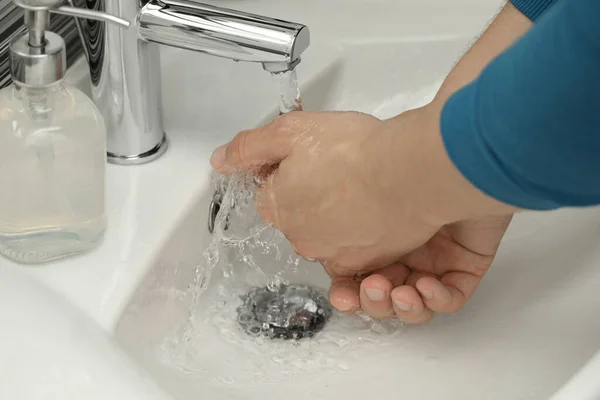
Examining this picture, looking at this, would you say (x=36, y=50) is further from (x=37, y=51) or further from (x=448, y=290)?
(x=448, y=290)

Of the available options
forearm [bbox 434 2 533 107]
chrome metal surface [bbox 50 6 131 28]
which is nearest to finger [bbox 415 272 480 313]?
forearm [bbox 434 2 533 107]

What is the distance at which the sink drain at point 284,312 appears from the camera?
54 centimetres

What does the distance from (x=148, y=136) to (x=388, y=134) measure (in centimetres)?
20

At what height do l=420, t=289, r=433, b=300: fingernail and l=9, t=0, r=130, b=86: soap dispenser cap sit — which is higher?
l=9, t=0, r=130, b=86: soap dispenser cap

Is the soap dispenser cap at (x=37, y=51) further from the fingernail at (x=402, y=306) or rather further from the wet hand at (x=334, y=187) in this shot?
the fingernail at (x=402, y=306)

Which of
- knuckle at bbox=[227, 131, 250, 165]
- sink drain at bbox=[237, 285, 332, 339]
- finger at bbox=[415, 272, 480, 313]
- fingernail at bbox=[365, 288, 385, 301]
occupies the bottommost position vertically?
sink drain at bbox=[237, 285, 332, 339]

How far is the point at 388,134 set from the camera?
407mm

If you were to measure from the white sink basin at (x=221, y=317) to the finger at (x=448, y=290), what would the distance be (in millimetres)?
26

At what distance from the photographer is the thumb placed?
0.49 meters

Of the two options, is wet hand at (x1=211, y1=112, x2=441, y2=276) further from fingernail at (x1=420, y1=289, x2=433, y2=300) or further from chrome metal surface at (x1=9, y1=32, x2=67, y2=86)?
chrome metal surface at (x1=9, y1=32, x2=67, y2=86)

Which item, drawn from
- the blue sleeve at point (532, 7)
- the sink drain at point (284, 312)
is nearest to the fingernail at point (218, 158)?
the sink drain at point (284, 312)

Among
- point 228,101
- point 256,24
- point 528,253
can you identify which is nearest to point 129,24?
point 256,24

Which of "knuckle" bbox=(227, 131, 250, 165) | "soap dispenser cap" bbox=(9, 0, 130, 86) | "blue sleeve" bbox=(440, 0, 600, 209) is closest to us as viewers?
"blue sleeve" bbox=(440, 0, 600, 209)

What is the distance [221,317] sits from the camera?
0.55 metres
